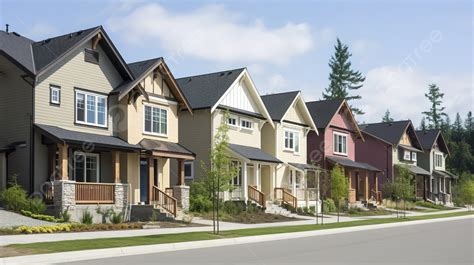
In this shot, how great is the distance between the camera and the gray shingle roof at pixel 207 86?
3784cm

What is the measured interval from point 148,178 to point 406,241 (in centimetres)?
1443

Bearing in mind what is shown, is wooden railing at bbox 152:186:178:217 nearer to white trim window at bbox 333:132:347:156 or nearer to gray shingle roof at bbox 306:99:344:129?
gray shingle roof at bbox 306:99:344:129

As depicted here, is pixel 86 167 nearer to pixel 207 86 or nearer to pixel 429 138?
pixel 207 86

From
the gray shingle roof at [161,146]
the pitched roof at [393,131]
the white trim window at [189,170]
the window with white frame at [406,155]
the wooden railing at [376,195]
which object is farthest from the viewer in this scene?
the window with white frame at [406,155]

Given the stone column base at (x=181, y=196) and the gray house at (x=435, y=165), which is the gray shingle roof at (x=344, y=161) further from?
the stone column base at (x=181, y=196)

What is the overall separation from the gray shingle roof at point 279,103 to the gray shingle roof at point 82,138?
1622 centimetres

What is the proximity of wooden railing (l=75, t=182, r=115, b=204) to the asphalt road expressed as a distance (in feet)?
31.9

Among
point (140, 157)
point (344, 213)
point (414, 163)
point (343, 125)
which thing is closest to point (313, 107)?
point (343, 125)

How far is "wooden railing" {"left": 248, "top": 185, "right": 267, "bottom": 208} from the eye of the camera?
38.6 meters

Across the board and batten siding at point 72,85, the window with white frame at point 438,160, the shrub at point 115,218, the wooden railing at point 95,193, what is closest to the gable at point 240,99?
the board and batten siding at point 72,85

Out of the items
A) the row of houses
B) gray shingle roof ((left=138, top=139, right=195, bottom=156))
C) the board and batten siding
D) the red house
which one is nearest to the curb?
the row of houses

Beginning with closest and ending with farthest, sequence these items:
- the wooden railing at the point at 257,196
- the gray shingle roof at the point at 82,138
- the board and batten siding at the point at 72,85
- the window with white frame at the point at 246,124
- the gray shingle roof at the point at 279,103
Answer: the gray shingle roof at the point at 82,138
the board and batten siding at the point at 72,85
the wooden railing at the point at 257,196
the window with white frame at the point at 246,124
the gray shingle roof at the point at 279,103

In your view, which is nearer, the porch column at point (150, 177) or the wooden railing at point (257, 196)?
the porch column at point (150, 177)

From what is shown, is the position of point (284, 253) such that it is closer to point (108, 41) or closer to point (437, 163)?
point (108, 41)
